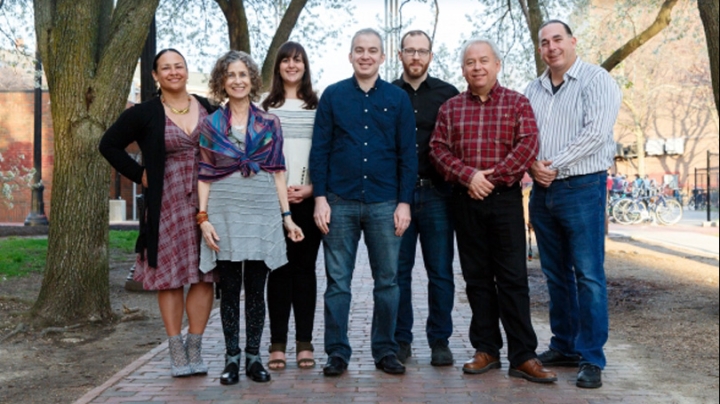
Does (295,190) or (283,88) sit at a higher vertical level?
(283,88)

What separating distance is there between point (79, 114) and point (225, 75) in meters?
2.82

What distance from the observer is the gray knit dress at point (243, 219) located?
517cm

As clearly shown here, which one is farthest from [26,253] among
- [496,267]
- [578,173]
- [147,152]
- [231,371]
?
[578,173]

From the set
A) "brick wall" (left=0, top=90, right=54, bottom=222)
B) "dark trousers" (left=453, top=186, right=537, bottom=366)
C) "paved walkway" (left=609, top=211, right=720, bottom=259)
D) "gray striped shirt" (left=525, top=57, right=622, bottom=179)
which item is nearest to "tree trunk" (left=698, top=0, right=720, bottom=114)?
"gray striped shirt" (left=525, top=57, right=622, bottom=179)

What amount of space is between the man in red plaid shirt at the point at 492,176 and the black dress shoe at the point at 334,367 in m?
0.78

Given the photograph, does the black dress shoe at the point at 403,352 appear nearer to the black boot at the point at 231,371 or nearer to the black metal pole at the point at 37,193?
Result: the black boot at the point at 231,371

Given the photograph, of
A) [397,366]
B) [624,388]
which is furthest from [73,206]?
[624,388]

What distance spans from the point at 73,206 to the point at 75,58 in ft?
4.28

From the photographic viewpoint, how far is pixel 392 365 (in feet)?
17.7

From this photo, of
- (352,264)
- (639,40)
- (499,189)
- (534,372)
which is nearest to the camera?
(534,372)

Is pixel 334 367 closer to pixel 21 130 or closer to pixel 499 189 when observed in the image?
pixel 499 189

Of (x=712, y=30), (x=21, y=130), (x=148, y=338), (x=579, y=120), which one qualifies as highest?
(x=21, y=130)

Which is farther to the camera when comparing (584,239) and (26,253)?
(26,253)

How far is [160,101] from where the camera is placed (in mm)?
5488
